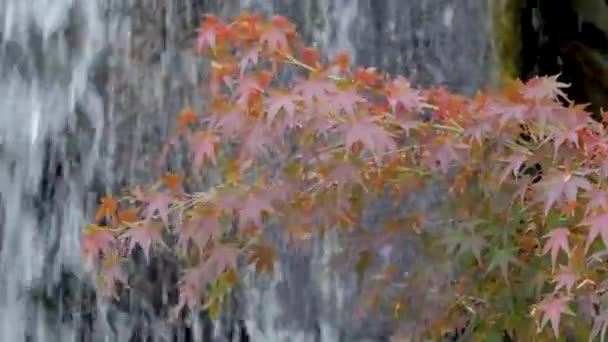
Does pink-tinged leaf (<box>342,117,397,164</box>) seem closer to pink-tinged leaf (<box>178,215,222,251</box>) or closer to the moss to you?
pink-tinged leaf (<box>178,215,222,251</box>)

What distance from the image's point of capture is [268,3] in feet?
7.73

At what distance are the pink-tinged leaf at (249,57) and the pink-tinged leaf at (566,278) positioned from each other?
19.4 inches

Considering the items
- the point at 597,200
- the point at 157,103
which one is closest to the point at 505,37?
the point at 157,103

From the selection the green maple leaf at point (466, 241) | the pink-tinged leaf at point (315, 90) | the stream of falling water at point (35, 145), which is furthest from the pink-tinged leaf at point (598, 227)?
the stream of falling water at point (35, 145)

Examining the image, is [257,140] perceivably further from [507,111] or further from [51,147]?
[51,147]

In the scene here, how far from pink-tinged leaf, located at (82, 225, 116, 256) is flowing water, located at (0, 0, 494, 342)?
0.68m

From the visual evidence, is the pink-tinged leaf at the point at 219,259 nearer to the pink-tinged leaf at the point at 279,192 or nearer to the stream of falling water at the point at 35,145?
the pink-tinged leaf at the point at 279,192

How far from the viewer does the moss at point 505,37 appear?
7.80 feet

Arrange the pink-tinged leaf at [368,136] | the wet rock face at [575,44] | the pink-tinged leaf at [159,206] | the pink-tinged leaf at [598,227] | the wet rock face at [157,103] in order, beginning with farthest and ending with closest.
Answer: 1. the wet rock face at [575,44]
2. the wet rock face at [157,103]
3. the pink-tinged leaf at [159,206]
4. the pink-tinged leaf at [368,136]
5. the pink-tinged leaf at [598,227]

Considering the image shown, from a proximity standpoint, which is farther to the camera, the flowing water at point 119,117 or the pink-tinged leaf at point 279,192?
the flowing water at point 119,117

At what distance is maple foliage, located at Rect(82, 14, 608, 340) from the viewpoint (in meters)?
1.34

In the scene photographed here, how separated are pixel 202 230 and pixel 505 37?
3.87ft

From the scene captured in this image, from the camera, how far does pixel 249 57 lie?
57.8 inches

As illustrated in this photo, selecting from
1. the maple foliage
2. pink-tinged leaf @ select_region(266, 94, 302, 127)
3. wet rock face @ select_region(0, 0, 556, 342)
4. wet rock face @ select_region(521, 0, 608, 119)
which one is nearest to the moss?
wet rock face @ select_region(0, 0, 556, 342)
